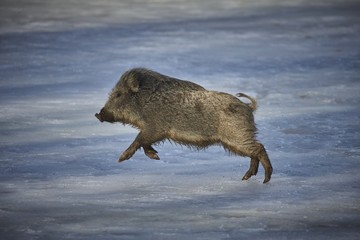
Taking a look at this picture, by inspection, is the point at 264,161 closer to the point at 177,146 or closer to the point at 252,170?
the point at 252,170

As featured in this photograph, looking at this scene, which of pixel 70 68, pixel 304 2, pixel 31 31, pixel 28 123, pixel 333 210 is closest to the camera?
pixel 333 210

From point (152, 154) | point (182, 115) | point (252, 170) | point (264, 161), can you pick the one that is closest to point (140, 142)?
point (152, 154)

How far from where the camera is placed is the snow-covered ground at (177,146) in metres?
6.56

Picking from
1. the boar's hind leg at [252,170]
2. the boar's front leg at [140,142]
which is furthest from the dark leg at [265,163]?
the boar's front leg at [140,142]

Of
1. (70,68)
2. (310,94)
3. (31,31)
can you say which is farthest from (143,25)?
(310,94)

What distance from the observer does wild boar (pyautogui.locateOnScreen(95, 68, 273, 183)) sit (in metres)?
7.79

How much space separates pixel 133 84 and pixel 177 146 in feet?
3.61

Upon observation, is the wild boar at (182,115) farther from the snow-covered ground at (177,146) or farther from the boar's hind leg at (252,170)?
the snow-covered ground at (177,146)

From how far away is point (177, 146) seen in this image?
920cm

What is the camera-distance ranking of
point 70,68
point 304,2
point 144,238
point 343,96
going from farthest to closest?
1. point 304,2
2. point 70,68
3. point 343,96
4. point 144,238

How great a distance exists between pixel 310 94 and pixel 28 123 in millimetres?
3688

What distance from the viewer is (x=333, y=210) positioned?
676 centimetres

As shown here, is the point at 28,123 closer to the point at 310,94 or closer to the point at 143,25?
the point at 310,94

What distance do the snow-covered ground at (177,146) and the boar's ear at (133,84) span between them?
2.27ft
